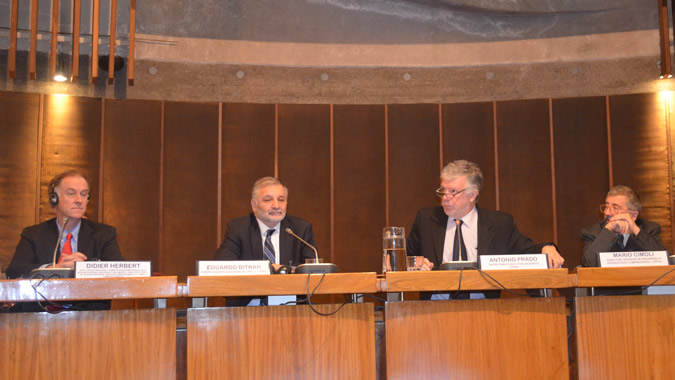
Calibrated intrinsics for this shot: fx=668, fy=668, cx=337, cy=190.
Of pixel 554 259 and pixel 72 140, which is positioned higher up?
pixel 72 140

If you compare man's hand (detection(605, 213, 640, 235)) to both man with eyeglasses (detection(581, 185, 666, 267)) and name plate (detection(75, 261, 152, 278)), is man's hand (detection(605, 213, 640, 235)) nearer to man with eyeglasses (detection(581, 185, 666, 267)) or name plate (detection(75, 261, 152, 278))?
man with eyeglasses (detection(581, 185, 666, 267))

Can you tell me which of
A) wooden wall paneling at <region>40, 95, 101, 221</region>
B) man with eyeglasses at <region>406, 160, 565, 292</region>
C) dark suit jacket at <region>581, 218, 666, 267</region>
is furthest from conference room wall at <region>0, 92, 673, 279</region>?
Result: man with eyeglasses at <region>406, 160, 565, 292</region>

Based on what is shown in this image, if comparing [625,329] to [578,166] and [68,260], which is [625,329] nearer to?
[68,260]

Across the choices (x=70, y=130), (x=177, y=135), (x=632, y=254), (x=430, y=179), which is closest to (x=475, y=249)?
(x=632, y=254)

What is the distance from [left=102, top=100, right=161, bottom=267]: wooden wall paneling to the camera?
17.1 feet

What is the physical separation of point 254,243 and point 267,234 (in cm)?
11

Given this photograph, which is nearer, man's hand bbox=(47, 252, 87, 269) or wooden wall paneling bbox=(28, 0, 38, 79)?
man's hand bbox=(47, 252, 87, 269)

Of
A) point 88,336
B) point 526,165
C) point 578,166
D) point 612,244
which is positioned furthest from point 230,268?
point 578,166

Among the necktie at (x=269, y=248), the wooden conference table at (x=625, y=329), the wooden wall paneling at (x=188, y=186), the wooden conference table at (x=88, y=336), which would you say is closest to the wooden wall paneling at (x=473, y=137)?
the wooden wall paneling at (x=188, y=186)

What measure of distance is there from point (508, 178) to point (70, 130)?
3.50 m

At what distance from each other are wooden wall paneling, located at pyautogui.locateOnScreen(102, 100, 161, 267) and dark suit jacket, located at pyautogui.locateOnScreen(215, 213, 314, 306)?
6.32ft

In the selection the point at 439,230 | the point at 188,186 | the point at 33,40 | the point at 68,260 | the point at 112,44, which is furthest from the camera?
the point at 188,186

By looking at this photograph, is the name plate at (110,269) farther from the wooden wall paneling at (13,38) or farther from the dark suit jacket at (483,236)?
the wooden wall paneling at (13,38)

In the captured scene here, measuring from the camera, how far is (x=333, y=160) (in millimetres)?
5570
